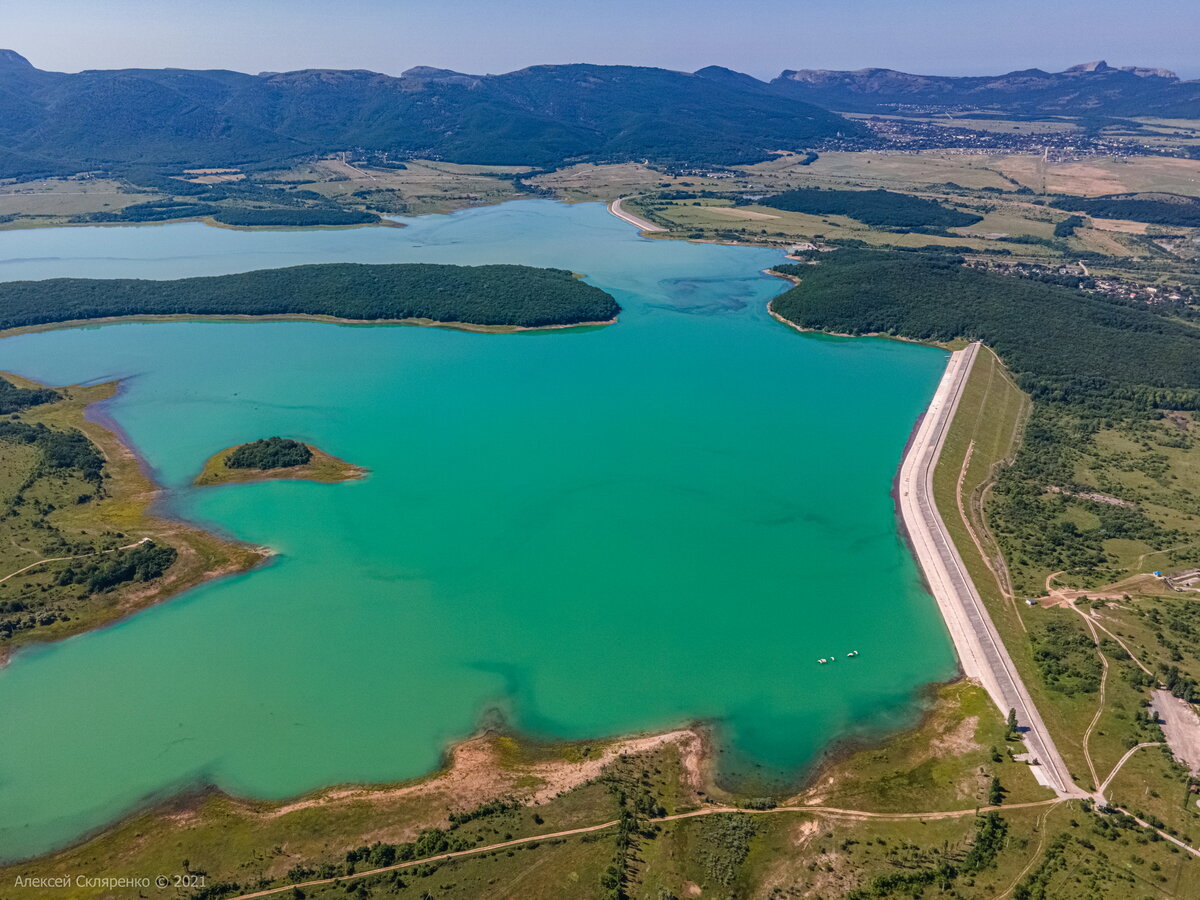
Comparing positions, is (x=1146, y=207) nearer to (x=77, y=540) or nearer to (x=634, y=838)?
(x=634, y=838)

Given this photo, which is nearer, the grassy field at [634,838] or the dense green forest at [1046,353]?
the grassy field at [634,838]

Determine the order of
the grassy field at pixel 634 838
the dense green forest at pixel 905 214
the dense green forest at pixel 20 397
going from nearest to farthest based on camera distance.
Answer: the grassy field at pixel 634 838 < the dense green forest at pixel 20 397 < the dense green forest at pixel 905 214

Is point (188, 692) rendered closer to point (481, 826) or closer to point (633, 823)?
point (481, 826)

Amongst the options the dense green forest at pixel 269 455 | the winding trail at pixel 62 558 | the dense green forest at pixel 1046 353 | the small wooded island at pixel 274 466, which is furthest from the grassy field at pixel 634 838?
the dense green forest at pixel 269 455

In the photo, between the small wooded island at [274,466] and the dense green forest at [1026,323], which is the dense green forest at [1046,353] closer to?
the dense green forest at [1026,323]

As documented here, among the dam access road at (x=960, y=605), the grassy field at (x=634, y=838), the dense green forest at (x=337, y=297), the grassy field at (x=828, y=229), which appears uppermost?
the grassy field at (x=828, y=229)

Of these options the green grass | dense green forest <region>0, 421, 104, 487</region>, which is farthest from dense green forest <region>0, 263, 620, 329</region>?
the green grass

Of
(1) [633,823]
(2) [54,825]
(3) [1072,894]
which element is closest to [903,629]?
(3) [1072,894]
